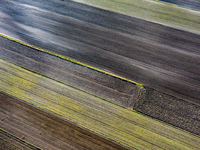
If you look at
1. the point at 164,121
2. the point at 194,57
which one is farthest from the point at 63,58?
the point at 194,57

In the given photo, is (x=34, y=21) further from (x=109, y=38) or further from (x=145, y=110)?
(x=145, y=110)

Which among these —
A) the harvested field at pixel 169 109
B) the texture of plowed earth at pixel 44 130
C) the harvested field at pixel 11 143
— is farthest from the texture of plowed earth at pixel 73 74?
the harvested field at pixel 11 143

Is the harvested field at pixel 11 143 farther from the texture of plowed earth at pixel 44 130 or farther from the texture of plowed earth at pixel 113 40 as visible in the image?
the texture of plowed earth at pixel 113 40

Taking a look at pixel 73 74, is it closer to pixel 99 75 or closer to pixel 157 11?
pixel 99 75

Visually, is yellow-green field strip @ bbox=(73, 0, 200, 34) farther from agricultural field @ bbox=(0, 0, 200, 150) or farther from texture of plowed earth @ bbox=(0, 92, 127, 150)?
texture of plowed earth @ bbox=(0, 92, 127, 150)

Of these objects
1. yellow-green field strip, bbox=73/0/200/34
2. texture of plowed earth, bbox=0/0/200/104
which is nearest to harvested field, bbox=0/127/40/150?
texture of plowed earth, bbox=0/0/200/104

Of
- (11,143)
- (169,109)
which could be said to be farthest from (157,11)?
(11,143)
